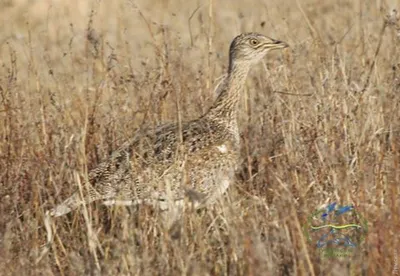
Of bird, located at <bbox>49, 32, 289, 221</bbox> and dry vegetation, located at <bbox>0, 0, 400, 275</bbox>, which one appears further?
bird, located at <bbox>49, 32, 289, 221</bbox>

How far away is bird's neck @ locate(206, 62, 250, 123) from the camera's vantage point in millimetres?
6812

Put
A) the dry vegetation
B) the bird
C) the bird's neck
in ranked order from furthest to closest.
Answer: the bird's neck → the bird → the dry vegetation

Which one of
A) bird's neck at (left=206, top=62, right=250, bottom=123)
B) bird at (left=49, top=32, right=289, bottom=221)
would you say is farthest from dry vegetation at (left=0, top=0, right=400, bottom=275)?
bird's neck at (left=206, top=62, right=250, bottom=123)

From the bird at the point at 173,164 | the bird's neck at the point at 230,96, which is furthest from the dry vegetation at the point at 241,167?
the bird's neck at the point at 230,96

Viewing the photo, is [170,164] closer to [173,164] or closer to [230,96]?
[173,164]

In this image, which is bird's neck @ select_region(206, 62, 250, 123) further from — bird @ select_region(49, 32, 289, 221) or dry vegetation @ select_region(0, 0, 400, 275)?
dry vegetation @ select_region(0, 0, 400, 275)

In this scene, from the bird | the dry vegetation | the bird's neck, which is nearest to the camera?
the dry vegetation

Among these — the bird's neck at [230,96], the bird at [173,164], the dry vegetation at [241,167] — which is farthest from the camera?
the bird's neck at [230,96]

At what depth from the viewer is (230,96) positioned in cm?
693

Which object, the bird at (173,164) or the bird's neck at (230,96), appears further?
the bird's neck at (230,96)

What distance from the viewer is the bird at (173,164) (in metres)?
5.92

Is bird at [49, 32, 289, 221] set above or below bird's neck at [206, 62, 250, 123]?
below

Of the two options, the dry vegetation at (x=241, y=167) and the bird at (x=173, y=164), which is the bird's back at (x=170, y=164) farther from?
the dry vegetation at (x=241, y=167)

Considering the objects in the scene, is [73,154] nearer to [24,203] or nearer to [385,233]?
[24,203]
